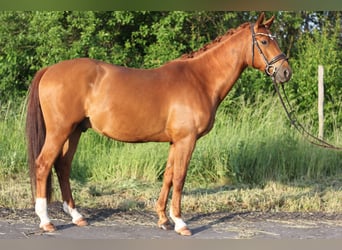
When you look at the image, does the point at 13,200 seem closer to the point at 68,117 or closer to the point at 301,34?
the point at 68,117

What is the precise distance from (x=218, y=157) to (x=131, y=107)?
3.67m

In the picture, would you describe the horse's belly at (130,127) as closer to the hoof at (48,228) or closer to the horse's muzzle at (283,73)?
the hoof at (48,228)

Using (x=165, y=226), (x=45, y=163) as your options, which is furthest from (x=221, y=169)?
(x=45, y=163)

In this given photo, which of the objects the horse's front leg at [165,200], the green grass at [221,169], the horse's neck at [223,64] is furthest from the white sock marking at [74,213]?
the horse's neck at [223,64]

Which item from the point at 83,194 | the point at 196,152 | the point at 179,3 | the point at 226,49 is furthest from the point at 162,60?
the point at 179,3

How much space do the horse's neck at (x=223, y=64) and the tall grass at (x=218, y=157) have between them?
120 inches

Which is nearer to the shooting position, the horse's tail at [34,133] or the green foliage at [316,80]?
the horse's tail at [34,133]

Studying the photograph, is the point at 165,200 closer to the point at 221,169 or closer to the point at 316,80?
the point at 221,169

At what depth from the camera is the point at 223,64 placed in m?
5.36

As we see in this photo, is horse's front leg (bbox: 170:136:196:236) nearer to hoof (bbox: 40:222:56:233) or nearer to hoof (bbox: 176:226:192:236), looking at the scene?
hoof (bbox: 176:226:192:236)

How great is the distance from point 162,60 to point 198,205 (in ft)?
19.2

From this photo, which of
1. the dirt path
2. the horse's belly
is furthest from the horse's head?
the dirt path

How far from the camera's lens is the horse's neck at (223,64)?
531 cm

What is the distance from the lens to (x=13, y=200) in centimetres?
637
